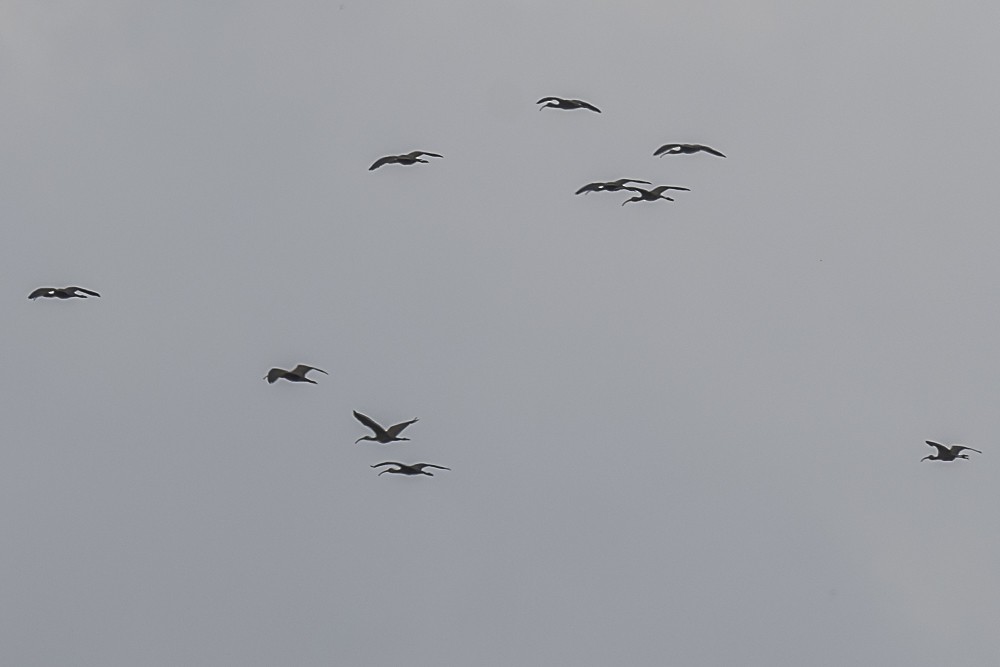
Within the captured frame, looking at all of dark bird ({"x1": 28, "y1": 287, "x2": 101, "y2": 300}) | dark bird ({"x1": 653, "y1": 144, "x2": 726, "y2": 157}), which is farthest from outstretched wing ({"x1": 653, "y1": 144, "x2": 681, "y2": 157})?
dark bird ({"x1": 28, "y1": 287, "x2": 101, "y2": 300})

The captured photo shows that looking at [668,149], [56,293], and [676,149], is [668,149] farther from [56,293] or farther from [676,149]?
[56,293]

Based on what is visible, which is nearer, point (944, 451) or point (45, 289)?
A: point (45, 289)

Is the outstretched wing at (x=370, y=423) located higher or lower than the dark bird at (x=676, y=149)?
lower

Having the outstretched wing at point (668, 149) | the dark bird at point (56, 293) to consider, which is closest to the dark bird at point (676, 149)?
the outstretched wing at point (668, 149)

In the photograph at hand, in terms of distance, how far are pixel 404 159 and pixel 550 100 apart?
22.8 ft

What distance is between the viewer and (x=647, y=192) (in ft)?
305

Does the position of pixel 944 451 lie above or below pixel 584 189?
below

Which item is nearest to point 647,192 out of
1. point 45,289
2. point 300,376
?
point 300,376

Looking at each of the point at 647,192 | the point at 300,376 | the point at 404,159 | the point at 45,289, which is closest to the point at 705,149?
the point at 647,192

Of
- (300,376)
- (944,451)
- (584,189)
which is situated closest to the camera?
(300,376)

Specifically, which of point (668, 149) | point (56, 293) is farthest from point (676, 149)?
point (56, 293)

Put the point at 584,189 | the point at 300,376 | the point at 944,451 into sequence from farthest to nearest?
the point at 944,451 < the point at 584,189 < the point at 300,376

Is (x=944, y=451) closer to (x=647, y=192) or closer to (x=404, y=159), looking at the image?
(x=647, y=192)

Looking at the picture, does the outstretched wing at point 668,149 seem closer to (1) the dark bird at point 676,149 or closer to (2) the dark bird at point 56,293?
(1) the dark bird at point 676,149
